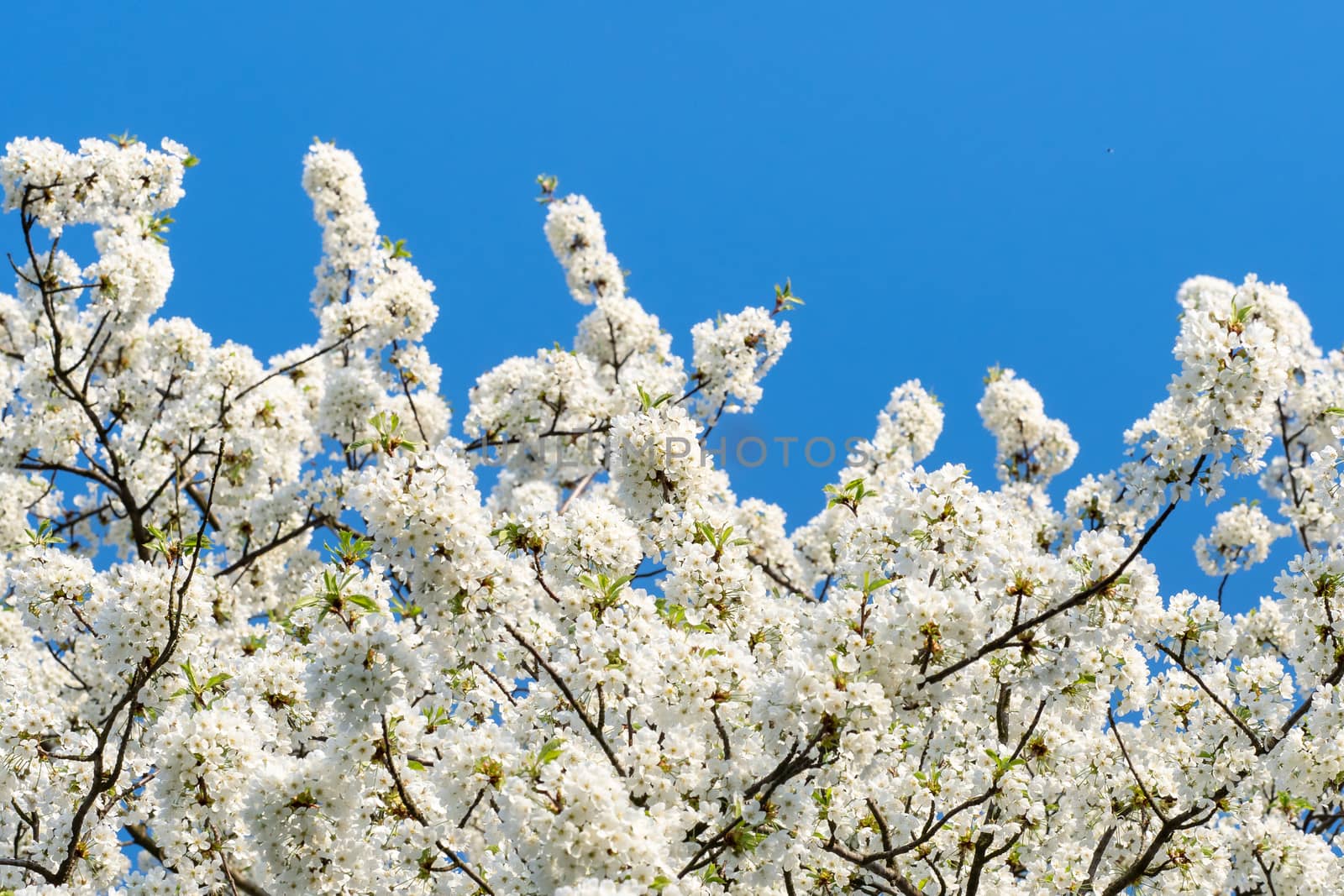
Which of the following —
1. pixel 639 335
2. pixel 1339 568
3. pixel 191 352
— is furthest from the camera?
pixel 639 335

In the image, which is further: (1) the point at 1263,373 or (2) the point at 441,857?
(2) the point at 441,857

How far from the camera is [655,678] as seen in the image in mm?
5078

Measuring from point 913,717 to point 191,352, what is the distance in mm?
9109

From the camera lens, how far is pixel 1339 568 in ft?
19.7

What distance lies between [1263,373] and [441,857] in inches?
200

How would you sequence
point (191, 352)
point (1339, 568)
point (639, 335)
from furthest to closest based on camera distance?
point (639, 335) < point (191, 352) < point (1339, 568)

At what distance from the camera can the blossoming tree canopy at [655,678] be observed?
190 inches

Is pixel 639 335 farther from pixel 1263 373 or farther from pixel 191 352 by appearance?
pixel 1263 373

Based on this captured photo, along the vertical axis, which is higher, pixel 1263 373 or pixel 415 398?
pixel 415 398

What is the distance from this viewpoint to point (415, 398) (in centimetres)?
1189

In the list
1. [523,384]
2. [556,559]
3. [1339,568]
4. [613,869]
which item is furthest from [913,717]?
[523,384]

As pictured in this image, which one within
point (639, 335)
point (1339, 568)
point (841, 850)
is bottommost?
point (841, 850)

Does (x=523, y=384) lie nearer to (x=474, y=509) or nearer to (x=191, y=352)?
(x=191, y=352)

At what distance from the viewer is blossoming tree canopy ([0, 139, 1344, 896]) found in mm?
4824
